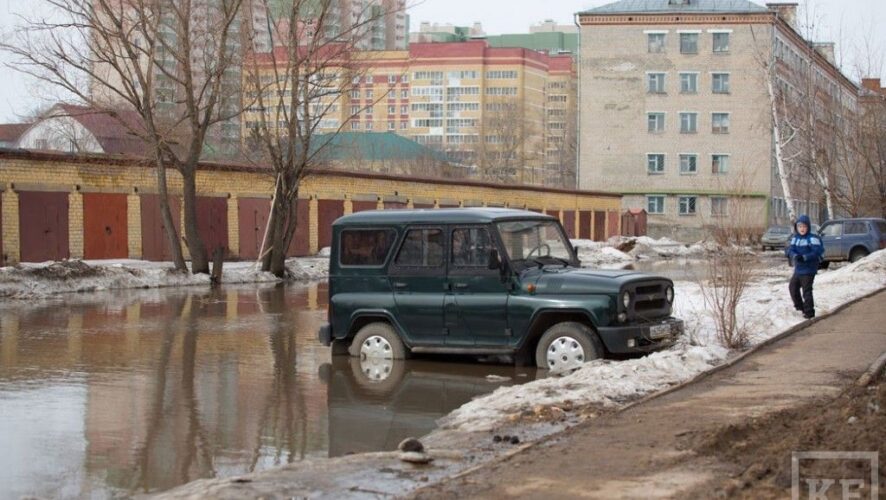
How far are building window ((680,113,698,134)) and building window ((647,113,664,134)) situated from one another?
140 centimetres

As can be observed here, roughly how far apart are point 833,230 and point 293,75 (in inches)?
753

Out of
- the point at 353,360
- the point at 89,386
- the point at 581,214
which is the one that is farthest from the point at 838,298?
the point at 581,214

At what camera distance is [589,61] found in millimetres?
81250

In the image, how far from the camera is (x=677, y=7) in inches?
3155

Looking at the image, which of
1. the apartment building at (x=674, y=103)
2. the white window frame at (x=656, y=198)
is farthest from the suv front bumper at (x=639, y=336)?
the white window frame at (x=656, y=198)

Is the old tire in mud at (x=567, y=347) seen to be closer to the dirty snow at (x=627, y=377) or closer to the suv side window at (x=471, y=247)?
the dirty snow at (x=627, y=377)

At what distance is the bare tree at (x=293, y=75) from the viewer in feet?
110

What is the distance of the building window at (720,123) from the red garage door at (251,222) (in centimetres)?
4383

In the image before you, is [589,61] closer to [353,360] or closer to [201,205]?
[201,205]

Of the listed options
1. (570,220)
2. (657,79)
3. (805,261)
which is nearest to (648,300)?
(805,261)

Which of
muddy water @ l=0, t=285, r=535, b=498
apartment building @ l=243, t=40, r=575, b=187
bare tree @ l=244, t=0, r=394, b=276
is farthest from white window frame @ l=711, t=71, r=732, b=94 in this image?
muddy water @ l=0, t=285, r=535, b=498

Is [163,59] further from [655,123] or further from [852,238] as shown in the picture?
[655,123]

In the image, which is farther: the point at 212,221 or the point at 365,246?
the point at 212,221

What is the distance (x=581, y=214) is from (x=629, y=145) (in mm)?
12500
